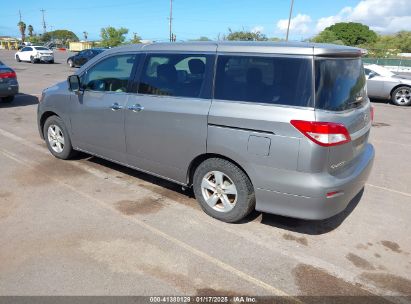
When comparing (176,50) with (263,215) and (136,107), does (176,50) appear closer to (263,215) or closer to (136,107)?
(136,107)

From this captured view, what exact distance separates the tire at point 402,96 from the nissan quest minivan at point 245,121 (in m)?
10.5

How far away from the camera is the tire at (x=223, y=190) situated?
3760 millimetres

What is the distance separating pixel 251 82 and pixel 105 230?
211 centimetres

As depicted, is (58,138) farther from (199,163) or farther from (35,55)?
(35,55)

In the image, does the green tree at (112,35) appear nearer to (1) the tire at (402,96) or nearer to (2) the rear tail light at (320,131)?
(1) the tire at (402,96)

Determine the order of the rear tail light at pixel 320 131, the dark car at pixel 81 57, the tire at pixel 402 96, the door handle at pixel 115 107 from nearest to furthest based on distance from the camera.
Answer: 1. the rear tail light at pixel 320 131
2. the door handle at pixel 115 107
3. the tire at pixel 402 96
4. the dark car at pixel 81 57

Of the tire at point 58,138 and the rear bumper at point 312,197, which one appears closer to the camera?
the rear bumper at point 312,197

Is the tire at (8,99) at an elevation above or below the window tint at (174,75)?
below

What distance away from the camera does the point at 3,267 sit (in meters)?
3.14

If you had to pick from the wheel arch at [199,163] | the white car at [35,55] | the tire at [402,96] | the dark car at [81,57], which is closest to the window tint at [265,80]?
the wheel arch at [199,163]

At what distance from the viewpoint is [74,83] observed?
525 centimetres

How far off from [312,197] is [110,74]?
3.08 m

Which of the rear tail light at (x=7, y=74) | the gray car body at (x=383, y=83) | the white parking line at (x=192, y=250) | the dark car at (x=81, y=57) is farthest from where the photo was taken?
the dark car at (x=81, y=57)

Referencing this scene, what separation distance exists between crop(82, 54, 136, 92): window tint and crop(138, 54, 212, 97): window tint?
1.06 feet
